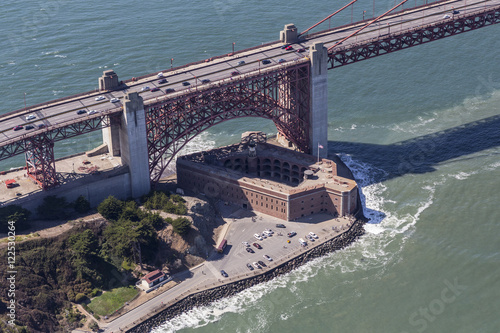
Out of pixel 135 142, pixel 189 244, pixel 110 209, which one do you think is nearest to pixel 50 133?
pixel 135 142

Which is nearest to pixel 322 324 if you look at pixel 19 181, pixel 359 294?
pixel 359 294

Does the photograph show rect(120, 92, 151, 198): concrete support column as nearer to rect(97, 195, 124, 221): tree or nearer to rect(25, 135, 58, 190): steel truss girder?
rect(97, 195, 124, 221): tree

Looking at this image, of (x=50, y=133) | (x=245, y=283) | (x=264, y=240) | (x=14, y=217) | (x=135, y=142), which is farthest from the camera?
(x=135, y=142)

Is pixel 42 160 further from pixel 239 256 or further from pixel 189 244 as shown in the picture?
pixel 239 256

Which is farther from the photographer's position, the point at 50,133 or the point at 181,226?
the point at 50,133

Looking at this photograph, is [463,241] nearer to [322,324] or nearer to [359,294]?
[359,294]

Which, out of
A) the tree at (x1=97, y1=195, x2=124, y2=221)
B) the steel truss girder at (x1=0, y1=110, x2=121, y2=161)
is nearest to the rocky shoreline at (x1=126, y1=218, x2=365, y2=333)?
the tree at (x1=97, y1=195, x2=124, y2=221)
